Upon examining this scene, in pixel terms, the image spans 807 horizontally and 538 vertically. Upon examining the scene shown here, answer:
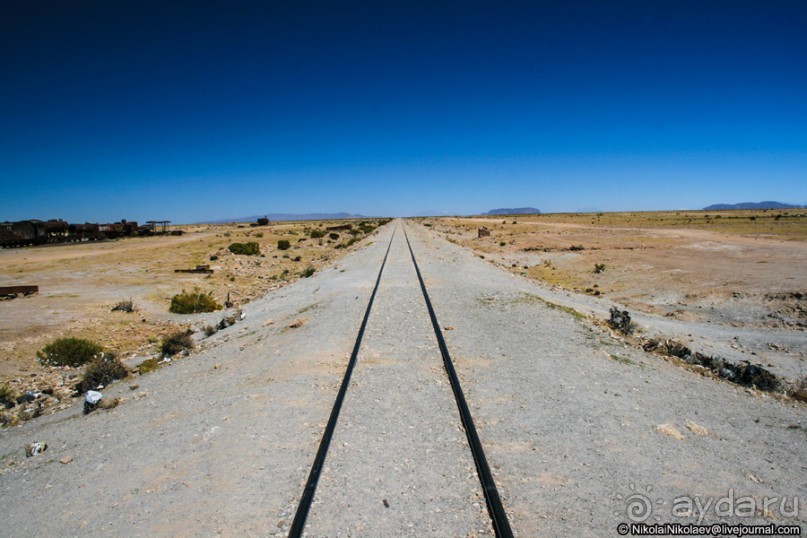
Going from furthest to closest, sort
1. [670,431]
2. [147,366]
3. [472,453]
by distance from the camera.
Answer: [147,366] → [670,431] → [472,453]

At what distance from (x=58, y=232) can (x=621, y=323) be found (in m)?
61.2

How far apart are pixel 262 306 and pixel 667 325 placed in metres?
13.8

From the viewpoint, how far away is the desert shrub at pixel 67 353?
11109 mm

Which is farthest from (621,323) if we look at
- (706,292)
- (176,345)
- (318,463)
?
(176,345)

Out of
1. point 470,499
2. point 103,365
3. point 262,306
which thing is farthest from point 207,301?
point 470,499

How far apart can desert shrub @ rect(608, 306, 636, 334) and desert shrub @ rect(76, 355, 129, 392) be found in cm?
1169

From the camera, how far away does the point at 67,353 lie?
11.3 m

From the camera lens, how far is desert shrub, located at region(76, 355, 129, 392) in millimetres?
8969

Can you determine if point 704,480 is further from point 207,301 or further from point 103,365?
point 207,301

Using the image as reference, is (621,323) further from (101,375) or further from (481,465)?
(101,375)

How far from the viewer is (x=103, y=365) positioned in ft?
30.7

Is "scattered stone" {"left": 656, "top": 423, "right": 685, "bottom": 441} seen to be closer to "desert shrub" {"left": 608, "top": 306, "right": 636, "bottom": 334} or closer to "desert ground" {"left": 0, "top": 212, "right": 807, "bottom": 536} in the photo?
"desert ground" {"left": 0, "top": 212, "right": 807, "bottom": 536}

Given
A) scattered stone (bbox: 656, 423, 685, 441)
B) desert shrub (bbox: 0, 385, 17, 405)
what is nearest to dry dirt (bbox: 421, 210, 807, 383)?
scattered stone (bbox: 656, 423, 685, 441)

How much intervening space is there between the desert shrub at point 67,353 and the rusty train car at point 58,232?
42.5 m
